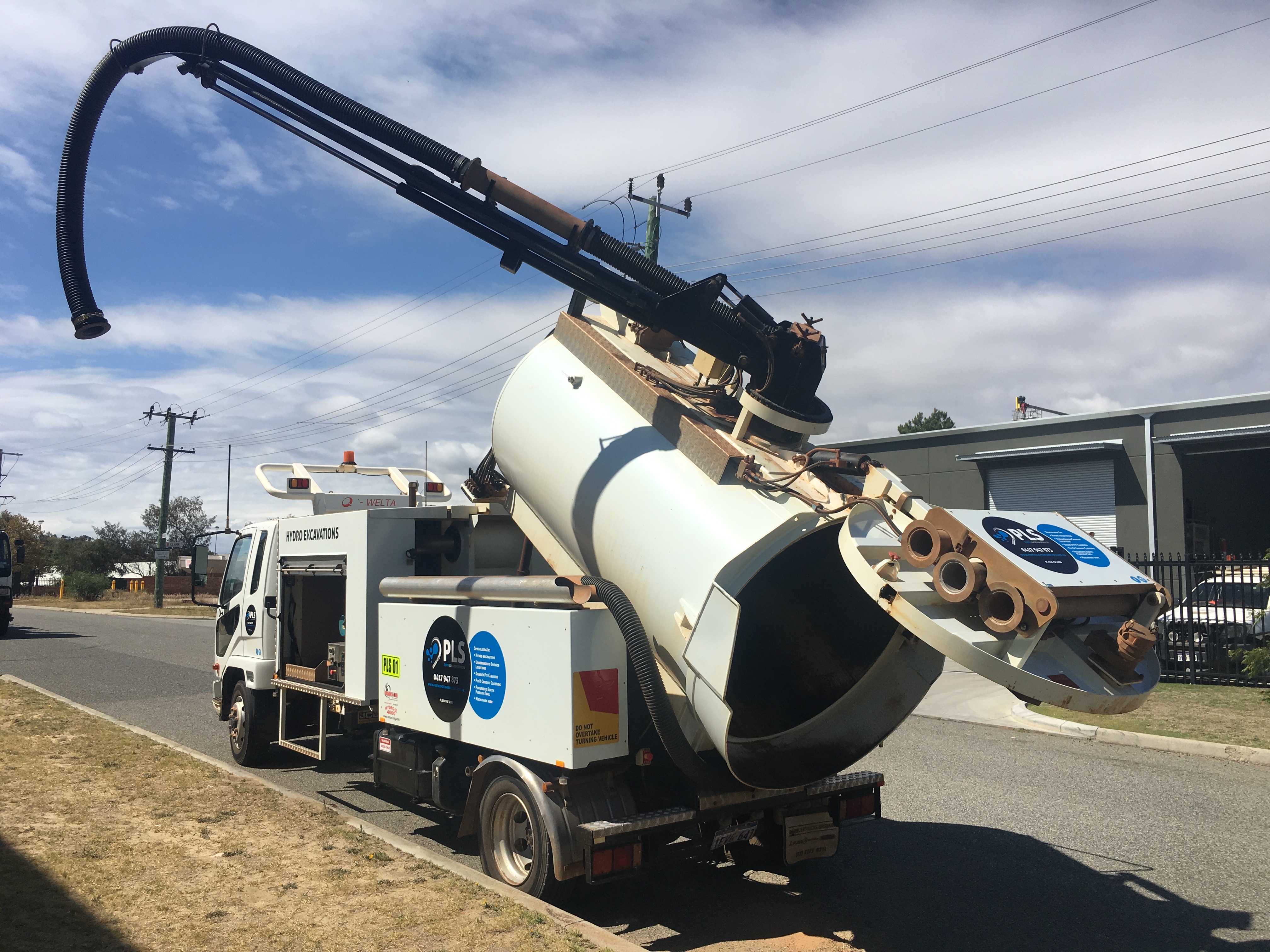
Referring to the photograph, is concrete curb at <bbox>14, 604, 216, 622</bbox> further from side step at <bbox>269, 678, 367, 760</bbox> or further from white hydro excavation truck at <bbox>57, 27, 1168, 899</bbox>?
white hydro excavation truck at <bbox>57, 27, 1168, 899</bbox>

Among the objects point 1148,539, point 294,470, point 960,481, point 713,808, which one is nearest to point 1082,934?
point 713,808

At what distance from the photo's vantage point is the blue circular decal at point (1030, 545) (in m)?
4.34

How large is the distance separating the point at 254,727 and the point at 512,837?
4612 mm

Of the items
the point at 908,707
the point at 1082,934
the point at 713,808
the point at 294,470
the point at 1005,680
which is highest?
the point at 294,470

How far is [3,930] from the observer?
463cm

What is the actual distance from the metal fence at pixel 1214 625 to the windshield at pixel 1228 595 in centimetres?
1

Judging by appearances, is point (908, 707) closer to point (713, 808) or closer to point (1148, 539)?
point (713, 808)

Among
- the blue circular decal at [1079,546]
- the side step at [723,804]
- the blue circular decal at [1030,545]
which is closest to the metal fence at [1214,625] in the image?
the side step at [723,804]

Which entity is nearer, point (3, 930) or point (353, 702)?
point (3, 930)

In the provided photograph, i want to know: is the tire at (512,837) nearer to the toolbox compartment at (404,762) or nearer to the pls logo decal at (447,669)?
the pls logo decal at (447,669)

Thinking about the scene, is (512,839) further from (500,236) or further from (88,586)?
(88,586)

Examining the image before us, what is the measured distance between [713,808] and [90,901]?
134 inches

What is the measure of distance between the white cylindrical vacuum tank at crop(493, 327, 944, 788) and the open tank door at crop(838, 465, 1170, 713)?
54 centimetres

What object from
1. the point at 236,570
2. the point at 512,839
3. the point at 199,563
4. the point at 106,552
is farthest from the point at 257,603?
the point at 106,552
